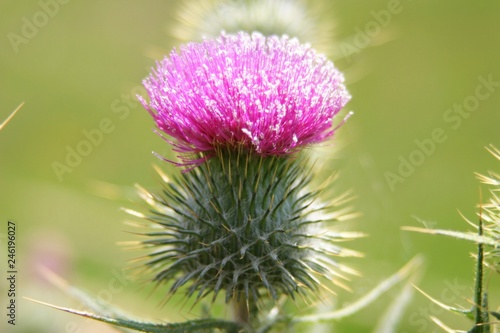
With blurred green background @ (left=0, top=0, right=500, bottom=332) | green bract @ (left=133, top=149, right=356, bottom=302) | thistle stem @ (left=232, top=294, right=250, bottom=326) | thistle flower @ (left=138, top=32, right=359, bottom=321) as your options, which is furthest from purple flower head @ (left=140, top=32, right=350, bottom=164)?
blurred green background @ (left=0, top=0, right=500, bottom=332)

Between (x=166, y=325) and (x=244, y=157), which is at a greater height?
(x=244, y=157)

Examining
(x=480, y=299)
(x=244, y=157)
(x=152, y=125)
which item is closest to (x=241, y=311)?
(x=244, y=157)

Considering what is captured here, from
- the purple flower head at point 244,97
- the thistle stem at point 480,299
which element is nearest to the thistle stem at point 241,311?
the purple flower head at point 244,97

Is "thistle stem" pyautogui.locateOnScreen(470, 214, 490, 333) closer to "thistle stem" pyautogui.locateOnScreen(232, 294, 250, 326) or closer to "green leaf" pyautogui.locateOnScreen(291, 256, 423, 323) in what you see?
"green leaf" pyautogui.locateOnScreen(291, 256, 423, 323)

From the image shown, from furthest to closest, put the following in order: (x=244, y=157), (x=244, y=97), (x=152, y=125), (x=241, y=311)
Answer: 1. (x=152, y=125)
2. (x=241, y=311)
3. (x=244, y=157)
4. (x=244, y=97)

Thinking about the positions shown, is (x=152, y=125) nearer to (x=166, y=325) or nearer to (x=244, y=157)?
(x=244, y=157)

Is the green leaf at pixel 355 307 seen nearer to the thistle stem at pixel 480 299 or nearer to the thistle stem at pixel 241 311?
the thistle stem at pixel 241 311

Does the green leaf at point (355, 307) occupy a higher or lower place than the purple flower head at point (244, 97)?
lower
